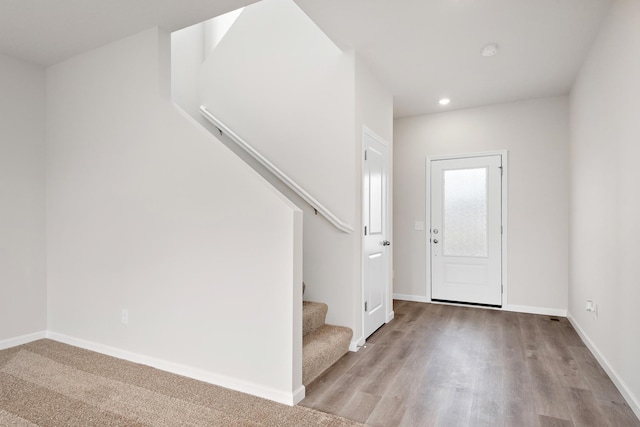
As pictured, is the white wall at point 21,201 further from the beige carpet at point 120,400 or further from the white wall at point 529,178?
the white wall at point 529,178

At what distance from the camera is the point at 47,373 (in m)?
2.66

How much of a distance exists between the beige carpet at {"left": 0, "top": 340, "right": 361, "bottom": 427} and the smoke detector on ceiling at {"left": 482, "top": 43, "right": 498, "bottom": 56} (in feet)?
10.4

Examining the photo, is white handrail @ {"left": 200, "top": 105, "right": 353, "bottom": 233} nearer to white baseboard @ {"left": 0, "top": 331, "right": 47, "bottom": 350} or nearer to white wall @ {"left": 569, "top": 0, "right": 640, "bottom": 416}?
white wall @ {"left": 569, "top": 0, "right": 640, "bottom": 416}

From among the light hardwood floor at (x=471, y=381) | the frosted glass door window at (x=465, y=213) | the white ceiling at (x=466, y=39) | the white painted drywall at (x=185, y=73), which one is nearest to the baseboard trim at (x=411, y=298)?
the frosted glass door window at (x=465, y=213)

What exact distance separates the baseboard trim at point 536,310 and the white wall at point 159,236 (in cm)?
348

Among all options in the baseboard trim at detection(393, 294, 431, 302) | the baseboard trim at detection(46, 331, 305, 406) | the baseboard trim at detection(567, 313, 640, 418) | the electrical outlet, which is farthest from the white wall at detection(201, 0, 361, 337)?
the baseboard trim at detection(393, 294, 431, 302)

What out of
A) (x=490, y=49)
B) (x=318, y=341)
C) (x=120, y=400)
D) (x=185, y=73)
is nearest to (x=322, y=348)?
(x=318, y=341)

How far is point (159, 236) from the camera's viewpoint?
9.27 feet

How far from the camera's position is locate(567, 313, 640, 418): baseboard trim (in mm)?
2207

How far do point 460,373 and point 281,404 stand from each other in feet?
4.52

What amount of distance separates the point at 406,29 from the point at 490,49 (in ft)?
2.86

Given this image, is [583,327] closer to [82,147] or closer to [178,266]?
[178,266]

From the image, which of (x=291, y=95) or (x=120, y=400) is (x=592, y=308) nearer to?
(x=291, y=95)

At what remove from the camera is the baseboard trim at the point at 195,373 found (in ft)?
7.52
